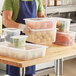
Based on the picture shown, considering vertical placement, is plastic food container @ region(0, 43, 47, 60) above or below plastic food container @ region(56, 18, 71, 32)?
below

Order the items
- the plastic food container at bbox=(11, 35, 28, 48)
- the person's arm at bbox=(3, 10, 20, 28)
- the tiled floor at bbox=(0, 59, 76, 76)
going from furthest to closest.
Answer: the tiled floor at bbox=(0, 59, 76, 76), the person's arm at bbox=(3, 10, 20, 28), the plastic food container at bbox=(11, 35, 28, 48)

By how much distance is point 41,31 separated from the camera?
8.94 feet

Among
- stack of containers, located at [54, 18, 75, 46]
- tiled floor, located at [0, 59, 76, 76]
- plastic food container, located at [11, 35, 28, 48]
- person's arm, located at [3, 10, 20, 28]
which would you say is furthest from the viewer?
tiled floor, located at [0, 59, 76, 76]

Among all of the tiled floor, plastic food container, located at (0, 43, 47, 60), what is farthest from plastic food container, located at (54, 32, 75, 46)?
the tiled floor

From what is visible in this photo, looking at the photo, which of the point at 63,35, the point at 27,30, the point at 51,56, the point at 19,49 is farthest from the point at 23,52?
the point at 63,35

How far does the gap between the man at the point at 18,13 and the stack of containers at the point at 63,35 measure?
0.34 metres

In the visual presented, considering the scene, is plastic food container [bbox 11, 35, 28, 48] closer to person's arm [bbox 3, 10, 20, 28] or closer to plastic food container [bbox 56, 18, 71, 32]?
person's arm [bbox 3, 10, 20, 28]

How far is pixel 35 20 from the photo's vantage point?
9.13 ft

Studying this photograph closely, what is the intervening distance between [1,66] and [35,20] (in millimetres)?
1718

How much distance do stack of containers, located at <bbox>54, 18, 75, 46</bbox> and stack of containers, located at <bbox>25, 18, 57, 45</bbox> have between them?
Result: 0.37 feet

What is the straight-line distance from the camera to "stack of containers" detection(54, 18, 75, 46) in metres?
2.82

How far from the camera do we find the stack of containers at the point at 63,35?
2.82m

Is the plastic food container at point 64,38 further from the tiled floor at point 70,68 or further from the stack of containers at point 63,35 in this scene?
the tiled floor at point 70,68

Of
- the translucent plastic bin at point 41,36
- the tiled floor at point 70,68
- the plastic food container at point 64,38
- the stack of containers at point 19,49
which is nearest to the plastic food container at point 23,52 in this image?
the stack of containers at point 19,49
